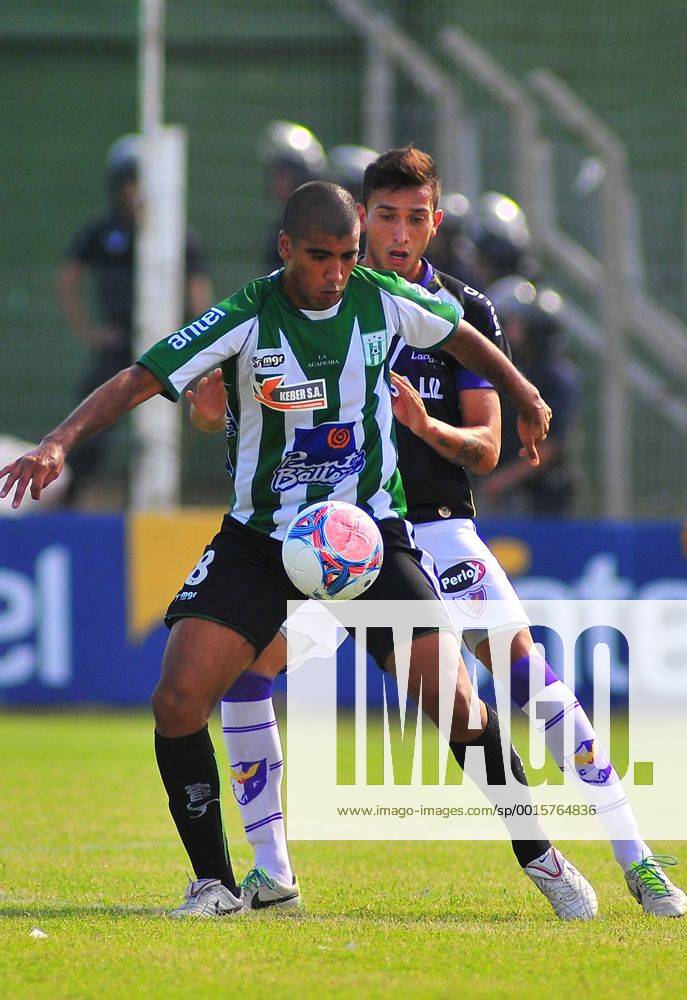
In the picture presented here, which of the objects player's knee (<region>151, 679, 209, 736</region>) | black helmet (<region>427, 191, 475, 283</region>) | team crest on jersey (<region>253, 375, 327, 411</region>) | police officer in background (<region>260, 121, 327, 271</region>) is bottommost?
player's knee (<region>151, 679, 209, 736</region>)

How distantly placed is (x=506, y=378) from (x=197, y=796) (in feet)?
6.03

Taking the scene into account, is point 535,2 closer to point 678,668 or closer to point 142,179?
point 142,179

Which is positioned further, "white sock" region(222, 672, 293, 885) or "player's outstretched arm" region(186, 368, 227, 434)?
"white sock" region(222, 672, 293, 885)

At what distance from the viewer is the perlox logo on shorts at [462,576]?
6.15m

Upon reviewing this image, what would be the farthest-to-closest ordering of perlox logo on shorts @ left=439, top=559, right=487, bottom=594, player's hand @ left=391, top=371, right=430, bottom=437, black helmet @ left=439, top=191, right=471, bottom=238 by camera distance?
black helmet @ left=439, top=191, right=471, bottom=238 < perlox logo on shorts @ left=439, top=559, right=487, bottom=594 < player's hand @ left=391, top=371, right=430, bottom=437

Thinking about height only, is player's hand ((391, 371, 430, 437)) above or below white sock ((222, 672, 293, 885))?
above

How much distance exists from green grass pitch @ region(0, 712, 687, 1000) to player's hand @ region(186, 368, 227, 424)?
1.77 metres

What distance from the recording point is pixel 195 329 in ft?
17.7

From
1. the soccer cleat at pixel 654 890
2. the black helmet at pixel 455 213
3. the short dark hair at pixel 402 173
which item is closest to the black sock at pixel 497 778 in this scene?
the soccer cleat at pixel 654 890

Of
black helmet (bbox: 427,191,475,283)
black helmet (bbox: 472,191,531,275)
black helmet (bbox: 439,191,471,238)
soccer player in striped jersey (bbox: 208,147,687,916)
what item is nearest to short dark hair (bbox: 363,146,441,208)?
soccer player in striped jersey (bbox: 208,147,687,916)

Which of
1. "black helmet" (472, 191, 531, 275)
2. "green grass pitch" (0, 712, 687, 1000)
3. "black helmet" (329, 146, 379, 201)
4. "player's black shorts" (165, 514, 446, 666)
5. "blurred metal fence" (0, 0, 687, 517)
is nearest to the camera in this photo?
"green grass pitch" (0, 712, 687, 1000)

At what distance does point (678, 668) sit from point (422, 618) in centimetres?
650

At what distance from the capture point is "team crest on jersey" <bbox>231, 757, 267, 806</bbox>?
6105mm

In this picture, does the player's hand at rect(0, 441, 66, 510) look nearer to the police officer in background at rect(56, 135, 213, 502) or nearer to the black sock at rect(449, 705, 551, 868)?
the black sock at rect(449, 705, 551, 868)
